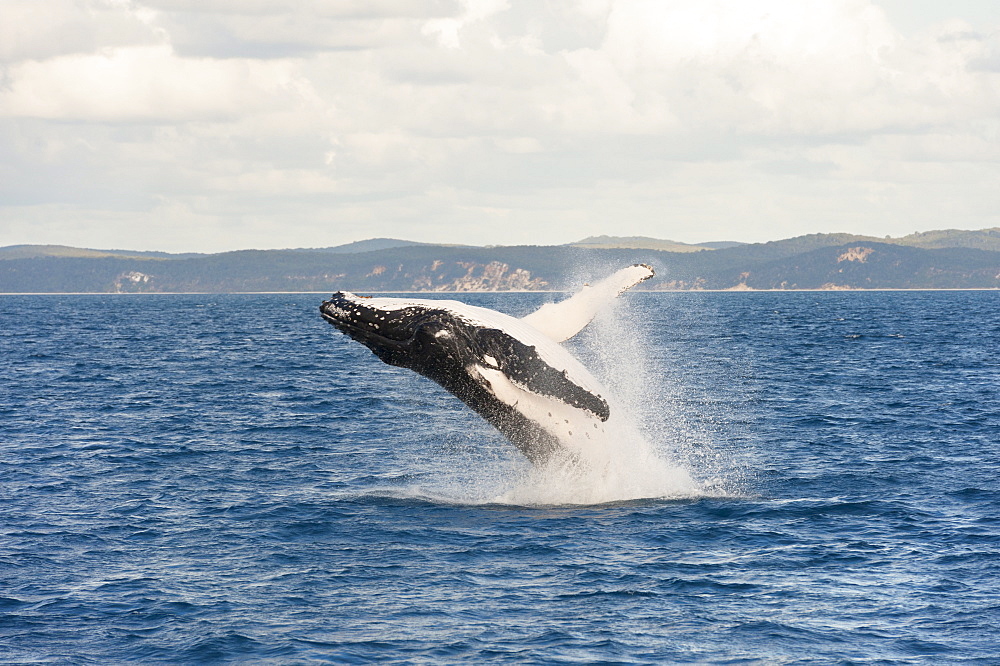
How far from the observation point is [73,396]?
34875mm

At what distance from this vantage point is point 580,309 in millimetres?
16562

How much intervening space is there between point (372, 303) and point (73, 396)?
23.1m

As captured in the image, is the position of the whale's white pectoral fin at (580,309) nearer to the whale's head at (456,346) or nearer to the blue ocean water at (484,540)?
the blue ocean water at (484,540)

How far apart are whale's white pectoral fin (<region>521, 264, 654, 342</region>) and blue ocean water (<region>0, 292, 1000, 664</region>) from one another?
1209 millimetres

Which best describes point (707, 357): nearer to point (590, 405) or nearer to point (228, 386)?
point (228, 386)

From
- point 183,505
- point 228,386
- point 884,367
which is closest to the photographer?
point 183,505

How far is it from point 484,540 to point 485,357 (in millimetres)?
2445

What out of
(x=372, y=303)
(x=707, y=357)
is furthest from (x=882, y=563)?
(x=707, y=357)

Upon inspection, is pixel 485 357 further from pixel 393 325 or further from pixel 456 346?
pixel 393 325

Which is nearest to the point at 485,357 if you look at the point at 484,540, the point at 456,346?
the point at 456,346

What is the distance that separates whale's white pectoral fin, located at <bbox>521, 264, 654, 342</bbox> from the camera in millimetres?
16359

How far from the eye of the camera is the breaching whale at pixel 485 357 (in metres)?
14.7

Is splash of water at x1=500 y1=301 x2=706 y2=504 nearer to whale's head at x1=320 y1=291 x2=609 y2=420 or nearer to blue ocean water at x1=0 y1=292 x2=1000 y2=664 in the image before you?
blue ocean water at x1=0 y1=292 x2=1000 y2=664

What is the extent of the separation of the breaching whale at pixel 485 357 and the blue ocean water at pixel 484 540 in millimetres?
1566
